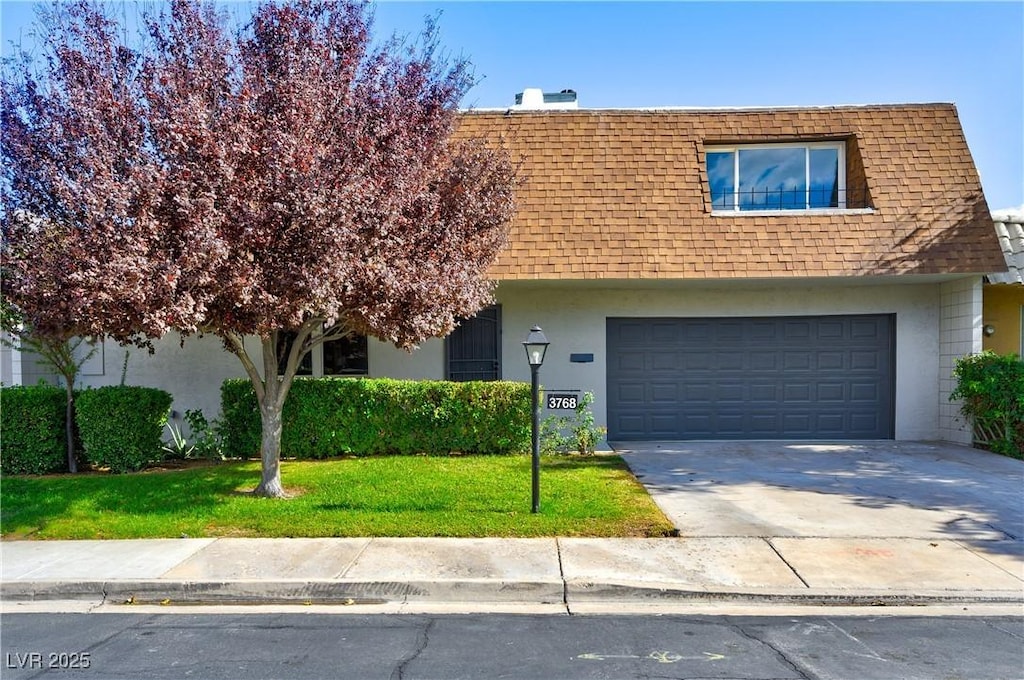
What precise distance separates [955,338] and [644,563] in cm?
859

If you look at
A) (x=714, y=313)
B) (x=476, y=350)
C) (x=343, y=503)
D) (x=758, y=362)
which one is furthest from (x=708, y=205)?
(x=343, y=503)

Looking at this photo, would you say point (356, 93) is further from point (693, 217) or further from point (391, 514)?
point (693, 217)

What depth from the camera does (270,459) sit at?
816 centimetres

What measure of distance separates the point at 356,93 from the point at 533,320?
5.62m

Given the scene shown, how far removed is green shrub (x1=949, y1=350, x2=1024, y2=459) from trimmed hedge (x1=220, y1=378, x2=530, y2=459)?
701cm

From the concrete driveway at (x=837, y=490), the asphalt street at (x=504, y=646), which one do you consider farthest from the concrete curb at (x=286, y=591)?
the concrete driveway at (x=837, y=490)

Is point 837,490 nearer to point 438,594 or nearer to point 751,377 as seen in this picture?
point 751,377

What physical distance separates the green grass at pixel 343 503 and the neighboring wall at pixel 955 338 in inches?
246

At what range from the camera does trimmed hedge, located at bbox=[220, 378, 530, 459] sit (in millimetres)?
10227

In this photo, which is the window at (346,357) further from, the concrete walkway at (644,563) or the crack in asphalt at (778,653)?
the crack in asphalt at (778,653)

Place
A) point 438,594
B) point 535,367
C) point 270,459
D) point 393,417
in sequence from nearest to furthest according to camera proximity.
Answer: point 438,594 → point 535,367 → point 270,459 → point 393,417

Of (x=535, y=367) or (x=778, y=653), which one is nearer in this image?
(x=778, y=653)

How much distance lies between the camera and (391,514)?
734 cm

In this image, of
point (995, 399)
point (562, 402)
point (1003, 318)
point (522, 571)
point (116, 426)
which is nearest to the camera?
point (522, 571)
